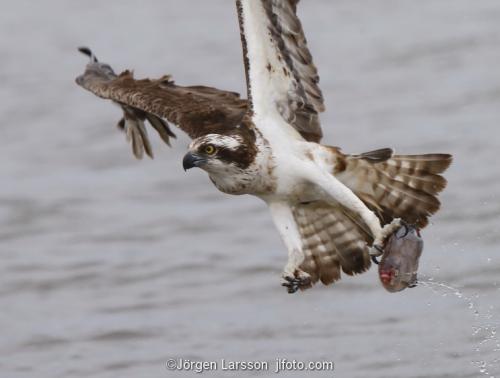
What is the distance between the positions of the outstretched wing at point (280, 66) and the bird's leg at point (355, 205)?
51 cm

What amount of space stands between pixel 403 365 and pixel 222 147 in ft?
7.78

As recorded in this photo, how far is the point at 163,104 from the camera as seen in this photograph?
11.7m

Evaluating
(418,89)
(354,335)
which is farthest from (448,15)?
(354,335)

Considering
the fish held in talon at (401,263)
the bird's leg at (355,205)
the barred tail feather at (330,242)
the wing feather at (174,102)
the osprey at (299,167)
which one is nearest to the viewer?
the fish held in talon at (401,263)

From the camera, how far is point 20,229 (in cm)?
1686

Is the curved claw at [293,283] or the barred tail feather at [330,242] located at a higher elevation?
the barred tail feather at [330,242]

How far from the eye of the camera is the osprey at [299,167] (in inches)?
416

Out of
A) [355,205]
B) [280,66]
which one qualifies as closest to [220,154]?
[280,66]

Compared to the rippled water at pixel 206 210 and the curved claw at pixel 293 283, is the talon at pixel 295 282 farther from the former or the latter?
the rippled water at pixel 206 210

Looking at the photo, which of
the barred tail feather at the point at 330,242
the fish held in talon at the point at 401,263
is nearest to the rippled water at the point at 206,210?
the barred tail feather at the point at 330,242

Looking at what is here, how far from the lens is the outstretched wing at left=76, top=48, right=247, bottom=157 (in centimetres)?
1134

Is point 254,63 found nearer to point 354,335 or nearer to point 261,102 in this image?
point 261,102

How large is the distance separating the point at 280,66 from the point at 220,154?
80cm

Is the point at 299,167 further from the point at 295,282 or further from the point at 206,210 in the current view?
the point at 206,210
